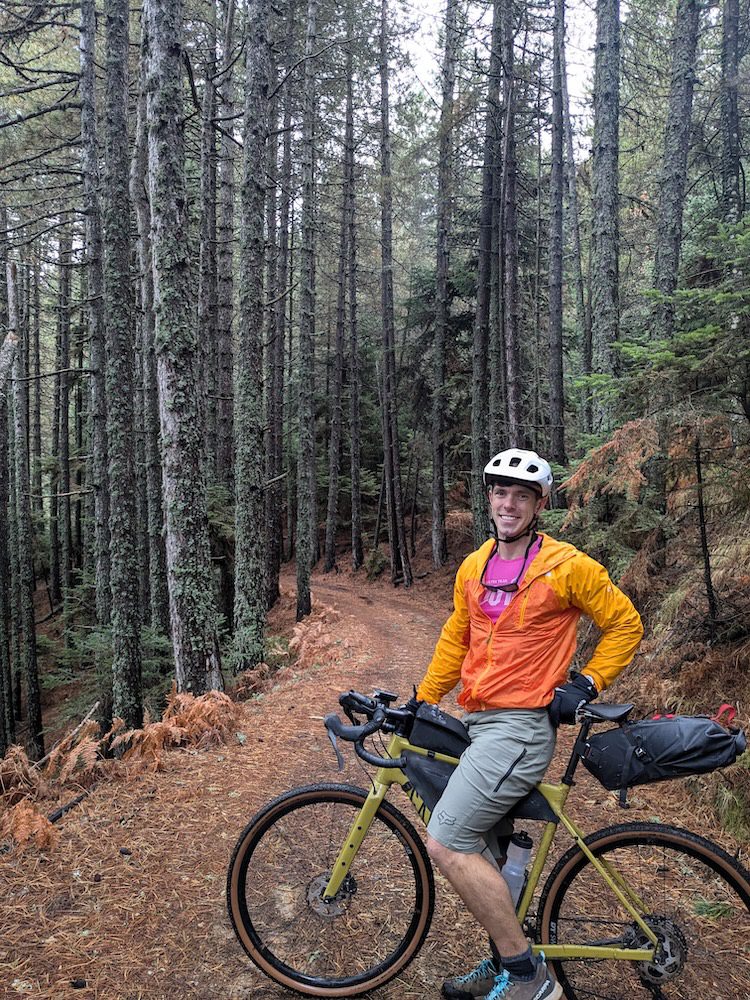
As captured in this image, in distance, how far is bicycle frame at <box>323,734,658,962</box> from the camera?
262cm

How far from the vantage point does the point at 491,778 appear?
8.25ft

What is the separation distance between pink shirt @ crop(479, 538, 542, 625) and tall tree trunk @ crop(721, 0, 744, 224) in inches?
451

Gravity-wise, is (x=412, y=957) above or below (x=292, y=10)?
below

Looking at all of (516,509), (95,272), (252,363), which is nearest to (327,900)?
(516,509)

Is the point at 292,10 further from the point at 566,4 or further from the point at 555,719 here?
the point at 555,719

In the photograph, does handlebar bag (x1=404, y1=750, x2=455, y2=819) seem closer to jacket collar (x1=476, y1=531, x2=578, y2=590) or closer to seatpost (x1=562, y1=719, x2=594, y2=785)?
seatpost (x1=562, y1=719, x2=594, y2=785)

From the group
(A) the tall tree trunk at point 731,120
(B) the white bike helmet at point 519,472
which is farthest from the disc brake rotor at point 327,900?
(A) the tall tree trunk at point 731,120

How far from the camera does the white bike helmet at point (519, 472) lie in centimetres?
286

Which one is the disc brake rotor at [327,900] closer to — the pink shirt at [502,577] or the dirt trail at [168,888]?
the dirt trail at [168,888]

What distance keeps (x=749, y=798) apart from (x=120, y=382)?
8.55 m

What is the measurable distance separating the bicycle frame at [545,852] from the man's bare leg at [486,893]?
16 centimetres

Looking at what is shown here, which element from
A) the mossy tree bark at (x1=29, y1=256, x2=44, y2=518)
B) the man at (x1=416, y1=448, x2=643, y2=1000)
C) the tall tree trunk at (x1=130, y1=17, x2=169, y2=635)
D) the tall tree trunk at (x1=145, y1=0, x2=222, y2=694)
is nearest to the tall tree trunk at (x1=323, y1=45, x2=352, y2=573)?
the tall tree trunk at (x1=130, y1=17, x2=169, y2=635)

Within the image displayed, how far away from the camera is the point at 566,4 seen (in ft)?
43.9

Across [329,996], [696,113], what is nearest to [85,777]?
[329,996]
